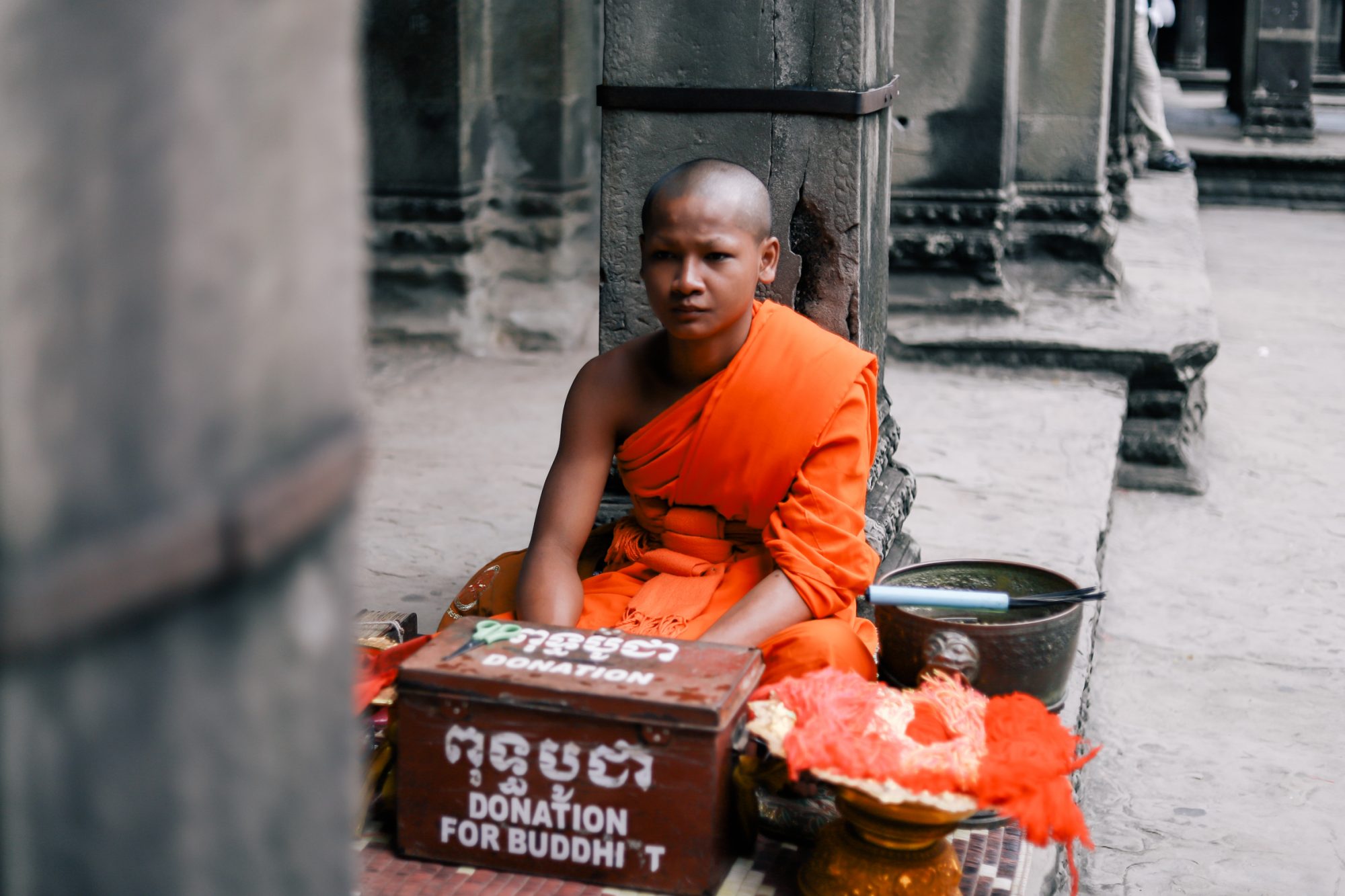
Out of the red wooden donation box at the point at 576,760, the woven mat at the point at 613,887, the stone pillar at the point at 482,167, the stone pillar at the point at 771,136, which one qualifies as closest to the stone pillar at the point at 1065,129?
the stone pillar at the point at 482,167

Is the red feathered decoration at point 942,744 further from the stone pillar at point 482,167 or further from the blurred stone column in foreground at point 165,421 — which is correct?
the stone pillar at point 482,167

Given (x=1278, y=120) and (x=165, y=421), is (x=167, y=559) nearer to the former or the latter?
(x=165, y=421)

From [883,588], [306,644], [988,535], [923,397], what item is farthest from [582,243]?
[306,644]

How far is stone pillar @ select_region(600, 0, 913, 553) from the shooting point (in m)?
2.81

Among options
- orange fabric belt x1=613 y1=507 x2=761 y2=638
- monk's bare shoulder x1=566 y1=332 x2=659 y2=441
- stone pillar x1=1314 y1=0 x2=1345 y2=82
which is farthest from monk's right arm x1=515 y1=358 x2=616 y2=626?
stone pillar x1=1314 y1=0 x2=1345 y2=82

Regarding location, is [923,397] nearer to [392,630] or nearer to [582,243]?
[582,243]

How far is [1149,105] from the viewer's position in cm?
1100

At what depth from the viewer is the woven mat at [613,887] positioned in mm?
1978

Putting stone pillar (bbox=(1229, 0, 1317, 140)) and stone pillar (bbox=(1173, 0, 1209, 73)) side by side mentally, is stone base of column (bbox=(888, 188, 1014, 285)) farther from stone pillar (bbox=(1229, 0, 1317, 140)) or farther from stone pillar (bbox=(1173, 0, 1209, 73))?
stone pillar (bbox=(1173, 0, 1209, 73))

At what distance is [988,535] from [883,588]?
1911mm

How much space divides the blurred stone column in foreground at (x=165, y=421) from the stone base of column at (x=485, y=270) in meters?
5.42

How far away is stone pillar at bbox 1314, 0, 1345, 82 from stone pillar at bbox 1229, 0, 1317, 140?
8.02 metres

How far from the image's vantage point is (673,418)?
8.11ft

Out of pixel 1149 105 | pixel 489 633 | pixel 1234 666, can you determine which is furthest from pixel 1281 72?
pixel 489 633
